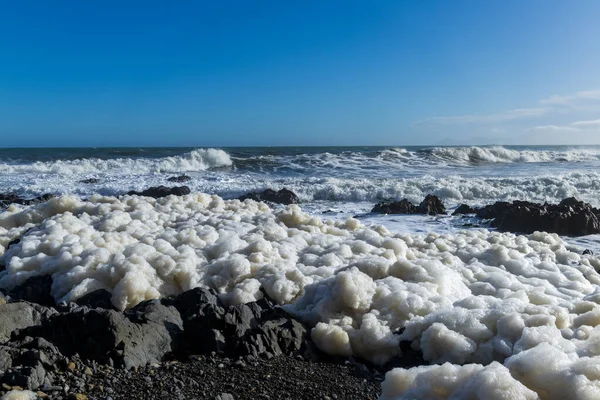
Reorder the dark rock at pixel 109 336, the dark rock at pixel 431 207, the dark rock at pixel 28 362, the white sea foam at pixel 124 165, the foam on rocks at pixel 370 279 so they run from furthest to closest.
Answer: the white sea foam at pixel 124 165, the dark rock at pixel 431 207, the dark rock at pixel 109 336, the dark rock at pixel 28 362, the foam on rocks at pixel 370 279

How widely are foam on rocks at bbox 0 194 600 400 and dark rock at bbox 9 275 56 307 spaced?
101mm

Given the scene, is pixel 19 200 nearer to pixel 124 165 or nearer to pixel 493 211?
pixel 493 211

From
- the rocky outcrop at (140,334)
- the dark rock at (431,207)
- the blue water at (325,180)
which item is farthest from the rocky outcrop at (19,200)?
the rocky outcrop at (140,334)

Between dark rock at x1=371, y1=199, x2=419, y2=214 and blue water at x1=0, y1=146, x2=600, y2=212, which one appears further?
blue water at x1=0, y1=146, x2=600, y2=212

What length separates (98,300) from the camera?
5.58 meters

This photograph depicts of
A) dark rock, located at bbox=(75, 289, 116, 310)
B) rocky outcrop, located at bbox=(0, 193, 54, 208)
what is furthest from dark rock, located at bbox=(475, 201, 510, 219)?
rocky outcrop, located at bbox=(0, 193, 54, 208)

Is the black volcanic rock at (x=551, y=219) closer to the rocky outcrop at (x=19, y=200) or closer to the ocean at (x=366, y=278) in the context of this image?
the ocean at (x=366, y=278)

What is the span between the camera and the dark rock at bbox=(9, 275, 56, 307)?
19.2 ft

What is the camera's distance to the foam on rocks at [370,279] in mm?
3117

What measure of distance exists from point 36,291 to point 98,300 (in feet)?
3.07

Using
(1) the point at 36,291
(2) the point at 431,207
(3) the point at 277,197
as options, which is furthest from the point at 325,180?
(1) the point at 36,291

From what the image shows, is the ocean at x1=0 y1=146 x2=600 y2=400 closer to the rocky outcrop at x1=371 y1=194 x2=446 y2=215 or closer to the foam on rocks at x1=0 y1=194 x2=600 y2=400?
the foam on rocks at x1=0 y1=194 x2=600 y2=400

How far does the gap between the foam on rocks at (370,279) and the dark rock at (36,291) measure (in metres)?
0.10

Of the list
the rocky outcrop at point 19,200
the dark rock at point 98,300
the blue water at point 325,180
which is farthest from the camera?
the blue water at point 325,180
